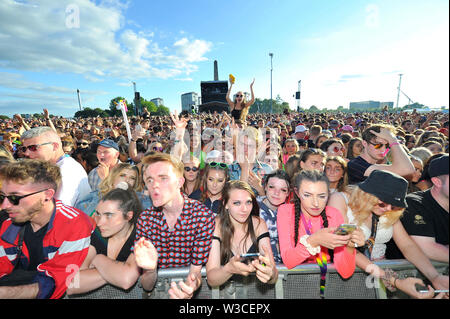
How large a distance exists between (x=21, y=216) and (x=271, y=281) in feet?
7.76

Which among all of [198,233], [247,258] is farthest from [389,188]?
[198,233]

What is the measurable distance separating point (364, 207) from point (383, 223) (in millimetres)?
212

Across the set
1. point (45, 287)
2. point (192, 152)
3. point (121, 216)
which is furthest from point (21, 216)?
point (192, 152)

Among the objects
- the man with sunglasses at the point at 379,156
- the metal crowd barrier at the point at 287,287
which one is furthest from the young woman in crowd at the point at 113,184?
the man with sunglasses at the point at 379,156

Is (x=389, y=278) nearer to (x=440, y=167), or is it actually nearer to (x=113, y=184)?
(x=440, y=167)

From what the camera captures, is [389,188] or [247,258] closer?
[247,258]

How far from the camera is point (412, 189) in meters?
3.36

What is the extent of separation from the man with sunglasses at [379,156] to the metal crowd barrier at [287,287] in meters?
1.15

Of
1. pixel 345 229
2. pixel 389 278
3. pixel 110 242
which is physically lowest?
pixel 389 278

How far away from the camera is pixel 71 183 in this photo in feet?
10.2

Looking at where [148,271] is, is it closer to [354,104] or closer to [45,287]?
[45,287]

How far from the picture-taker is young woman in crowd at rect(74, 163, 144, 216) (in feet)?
10.00

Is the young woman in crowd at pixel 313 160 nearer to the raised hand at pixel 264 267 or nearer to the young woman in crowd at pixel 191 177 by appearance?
the young woman in crowd at pixel 191 177

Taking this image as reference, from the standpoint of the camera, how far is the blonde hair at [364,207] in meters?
1.96
